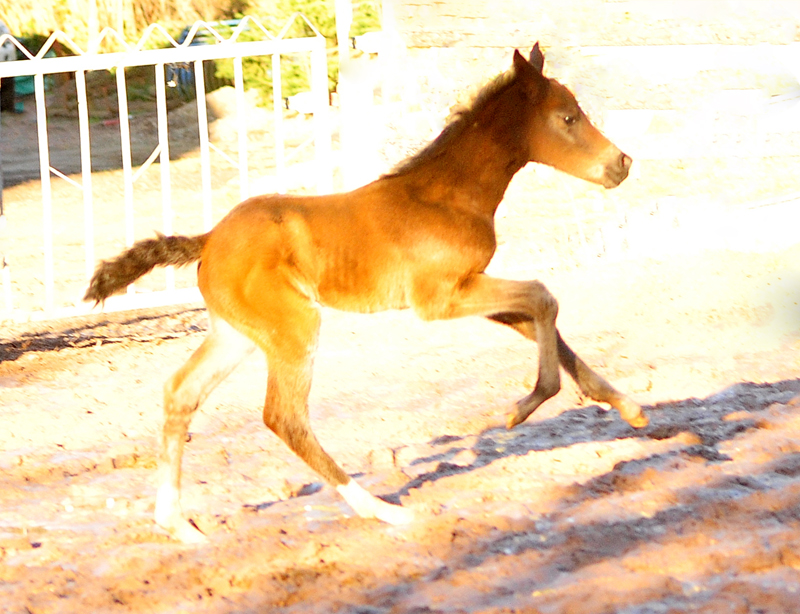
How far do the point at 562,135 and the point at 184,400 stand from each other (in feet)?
6.06

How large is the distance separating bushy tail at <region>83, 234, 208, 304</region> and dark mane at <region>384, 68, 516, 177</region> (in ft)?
2.86

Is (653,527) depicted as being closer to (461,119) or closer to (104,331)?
(461,119)

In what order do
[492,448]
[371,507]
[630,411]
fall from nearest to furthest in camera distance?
1. [371,507]
2. [630,411]
3. [492,448]

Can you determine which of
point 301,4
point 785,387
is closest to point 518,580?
point 785,387

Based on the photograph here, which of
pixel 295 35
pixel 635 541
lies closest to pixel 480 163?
pixel 635 541

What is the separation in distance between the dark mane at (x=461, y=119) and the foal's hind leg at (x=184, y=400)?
94cm

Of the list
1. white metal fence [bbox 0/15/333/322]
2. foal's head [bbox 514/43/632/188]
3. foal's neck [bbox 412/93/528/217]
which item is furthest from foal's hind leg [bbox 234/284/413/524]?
white metal fence [bbox 0/15/333/322]

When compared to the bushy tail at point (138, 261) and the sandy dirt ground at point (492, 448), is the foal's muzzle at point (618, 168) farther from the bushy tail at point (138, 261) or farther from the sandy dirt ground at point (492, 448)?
the bushy tail at point (138, 261)

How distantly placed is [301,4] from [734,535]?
15.7 m

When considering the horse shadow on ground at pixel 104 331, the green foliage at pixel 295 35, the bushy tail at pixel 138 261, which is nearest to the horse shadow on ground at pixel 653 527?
the bushy tail at pixel 138 261

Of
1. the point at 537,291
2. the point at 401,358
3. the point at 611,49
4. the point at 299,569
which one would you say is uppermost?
the point at 611,49

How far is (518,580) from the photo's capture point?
3.27 meters

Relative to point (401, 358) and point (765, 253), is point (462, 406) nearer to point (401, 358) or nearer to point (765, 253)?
point (401, 358)

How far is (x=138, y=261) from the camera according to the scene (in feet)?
13.3
